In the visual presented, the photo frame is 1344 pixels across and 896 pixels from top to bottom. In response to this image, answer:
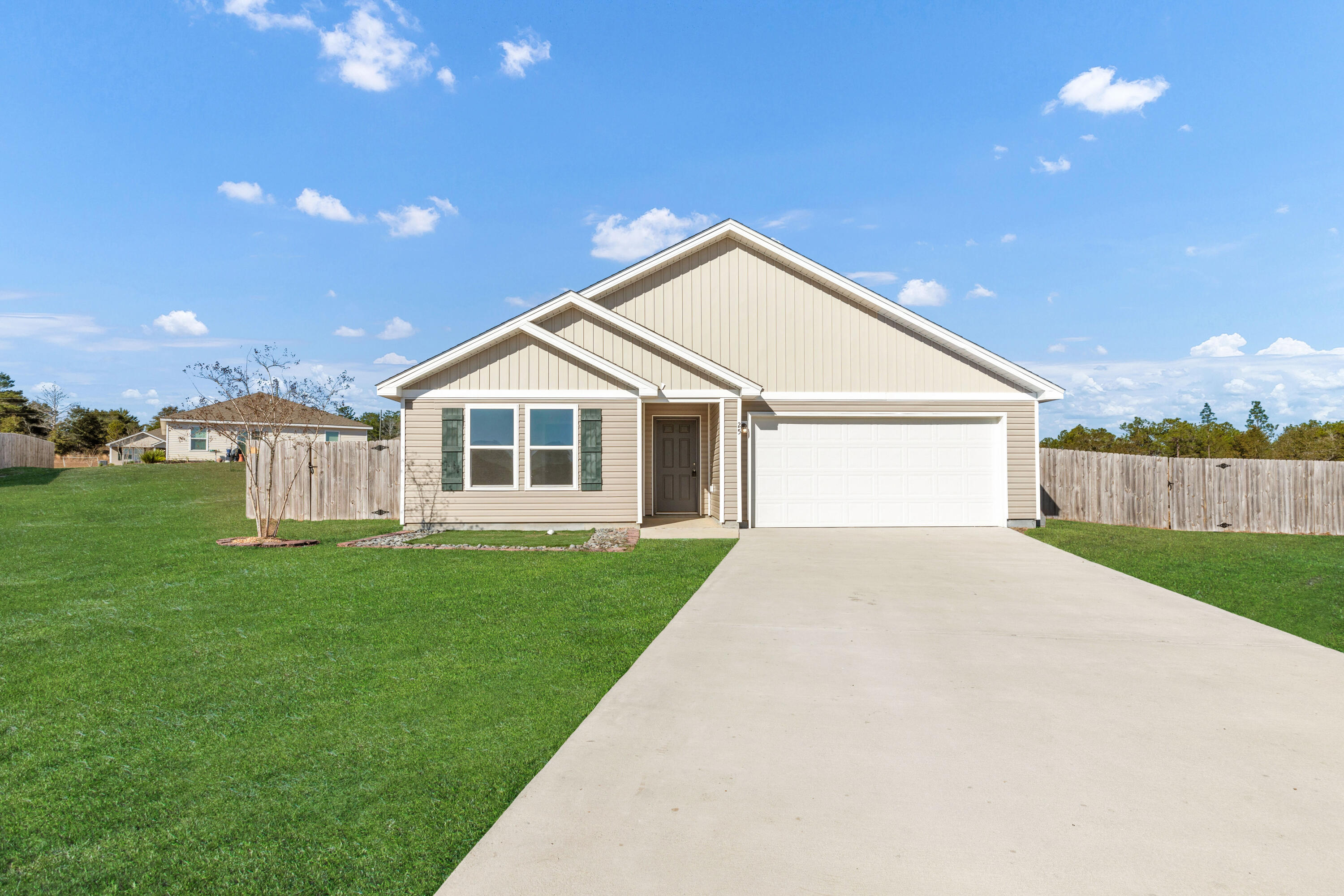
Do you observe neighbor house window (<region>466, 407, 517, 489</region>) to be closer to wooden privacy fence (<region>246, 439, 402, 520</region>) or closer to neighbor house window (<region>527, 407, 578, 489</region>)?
neighbor house window (<region>527, 407, 578, 489</region>)

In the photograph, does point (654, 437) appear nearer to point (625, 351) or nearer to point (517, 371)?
point (625, 351)

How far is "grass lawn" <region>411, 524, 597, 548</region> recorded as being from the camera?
1077 cm

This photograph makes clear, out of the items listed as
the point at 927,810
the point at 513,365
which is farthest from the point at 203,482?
the point at 927,810

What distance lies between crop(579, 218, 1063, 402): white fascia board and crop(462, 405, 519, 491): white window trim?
285 centimetres

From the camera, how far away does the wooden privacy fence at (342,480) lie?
48.7 ft

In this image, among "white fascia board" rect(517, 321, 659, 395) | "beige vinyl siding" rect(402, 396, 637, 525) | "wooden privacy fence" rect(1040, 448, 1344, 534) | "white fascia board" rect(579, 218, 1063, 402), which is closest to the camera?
"white fascia board" rect(517, 321, 659, 395)

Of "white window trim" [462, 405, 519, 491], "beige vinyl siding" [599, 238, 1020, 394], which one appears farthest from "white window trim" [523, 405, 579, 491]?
"beige vinyl siding" [599, 238, 1020, 394]

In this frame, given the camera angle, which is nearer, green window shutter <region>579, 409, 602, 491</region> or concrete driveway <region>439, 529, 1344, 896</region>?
concrete driveway <region>439, 529, 1344, 896</region>

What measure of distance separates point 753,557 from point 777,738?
5.96 metres

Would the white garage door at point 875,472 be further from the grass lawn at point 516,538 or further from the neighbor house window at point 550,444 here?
the neighbor house window at point 550,444

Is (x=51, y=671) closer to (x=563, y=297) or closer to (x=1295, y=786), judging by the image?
(x=1295, y=786)

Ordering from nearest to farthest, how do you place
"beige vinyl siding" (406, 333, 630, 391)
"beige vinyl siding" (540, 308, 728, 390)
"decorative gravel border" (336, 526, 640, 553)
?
"decorative gravel border" (336, 526, 640, 553)
"beige vinyl siding" (406, 333, 630, 391)
"beige vinyl siding" (540, 308, 728, 390)

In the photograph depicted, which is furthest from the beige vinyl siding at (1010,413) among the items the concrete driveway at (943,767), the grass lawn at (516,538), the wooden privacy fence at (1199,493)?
the concrete driveway at (943,767)

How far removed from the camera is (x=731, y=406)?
12836 mm
